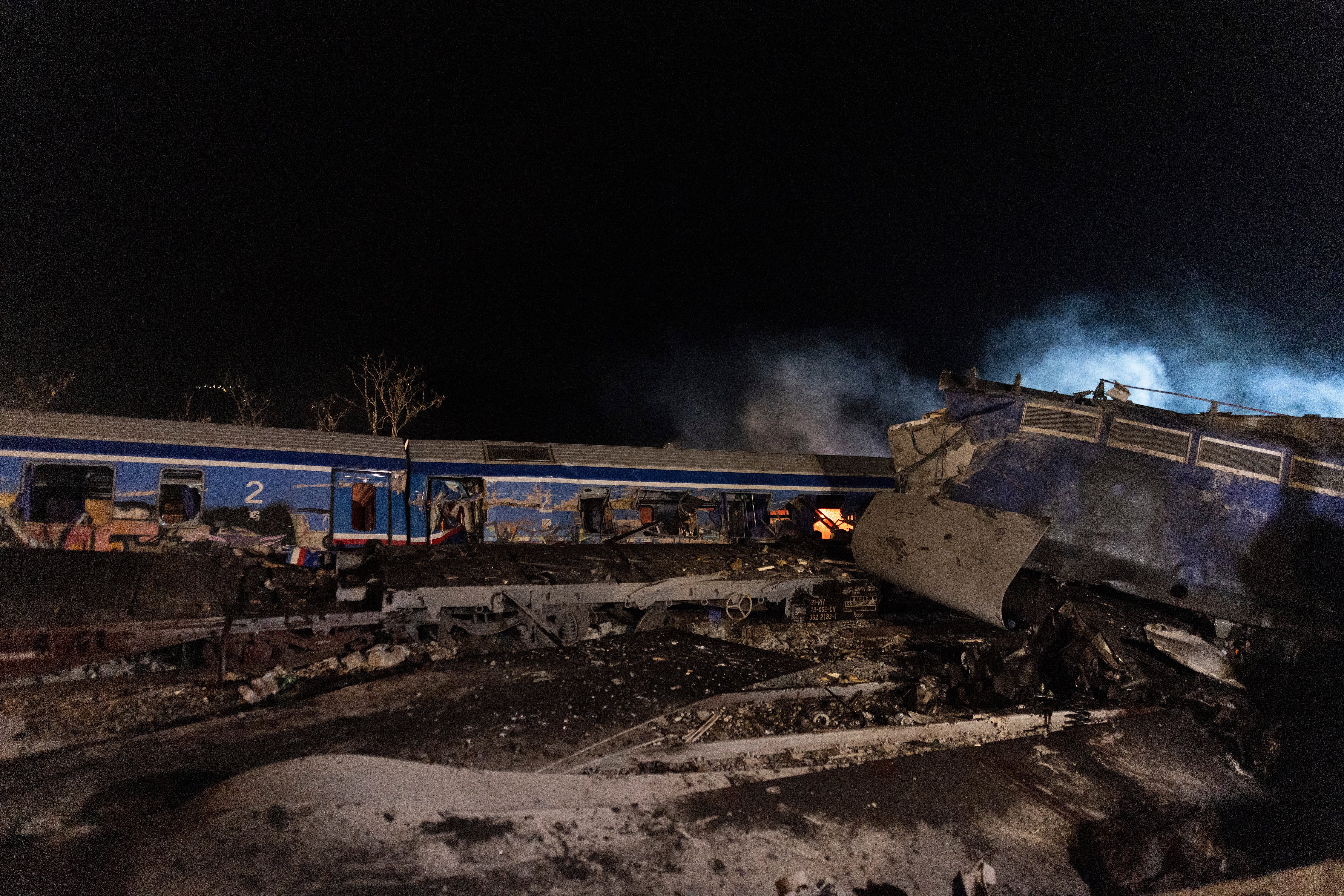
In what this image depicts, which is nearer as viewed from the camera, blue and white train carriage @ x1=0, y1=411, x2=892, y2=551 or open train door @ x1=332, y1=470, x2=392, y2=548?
blue and white train carriage @ x1=0, y1=411, x2=892, y2=551

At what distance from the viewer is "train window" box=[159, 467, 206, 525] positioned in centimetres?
1042

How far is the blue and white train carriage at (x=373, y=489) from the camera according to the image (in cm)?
996

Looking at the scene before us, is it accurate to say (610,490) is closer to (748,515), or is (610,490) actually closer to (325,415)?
(748,515)

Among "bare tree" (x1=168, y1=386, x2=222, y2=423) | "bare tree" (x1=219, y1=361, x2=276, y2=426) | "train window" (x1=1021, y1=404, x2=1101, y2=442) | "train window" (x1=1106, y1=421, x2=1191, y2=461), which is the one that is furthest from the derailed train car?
"bare tree" (x1=168, y1=386, x2=222, y2=423)

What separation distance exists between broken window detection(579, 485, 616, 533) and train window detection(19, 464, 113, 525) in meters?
7.43

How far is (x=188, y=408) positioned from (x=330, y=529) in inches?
801

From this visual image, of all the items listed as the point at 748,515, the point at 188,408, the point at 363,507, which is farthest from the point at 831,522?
the point at 188,408

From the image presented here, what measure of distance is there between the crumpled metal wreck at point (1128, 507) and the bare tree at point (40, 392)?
3085 centimetres

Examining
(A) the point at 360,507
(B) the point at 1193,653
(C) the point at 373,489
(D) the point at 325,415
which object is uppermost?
(D) the point at 325,415

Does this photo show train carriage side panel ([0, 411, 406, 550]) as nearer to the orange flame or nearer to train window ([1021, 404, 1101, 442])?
the orange flame

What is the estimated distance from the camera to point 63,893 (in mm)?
3629

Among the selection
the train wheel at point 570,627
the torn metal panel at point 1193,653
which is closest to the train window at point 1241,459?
the torn metal panel at point 1193,653

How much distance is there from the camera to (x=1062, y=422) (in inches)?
390

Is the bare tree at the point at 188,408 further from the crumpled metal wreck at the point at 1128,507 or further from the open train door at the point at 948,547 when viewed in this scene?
the crumpled metal wreck at the point at 1128,507
